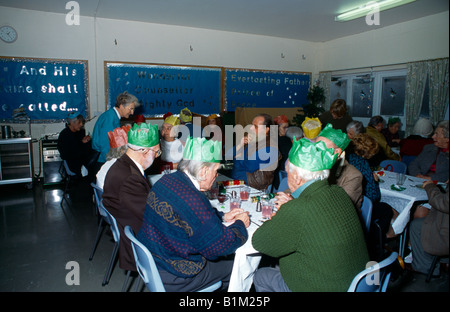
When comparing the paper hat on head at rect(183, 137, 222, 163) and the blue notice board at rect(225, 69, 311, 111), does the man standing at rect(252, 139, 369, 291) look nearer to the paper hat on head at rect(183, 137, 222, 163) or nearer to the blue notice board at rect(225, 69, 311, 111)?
the paper hat on head at rect(183, 137, 222, 163)

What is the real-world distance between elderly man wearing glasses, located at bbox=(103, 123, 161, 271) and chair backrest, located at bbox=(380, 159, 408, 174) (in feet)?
10.9

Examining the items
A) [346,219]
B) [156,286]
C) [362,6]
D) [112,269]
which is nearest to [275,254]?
[346,219]

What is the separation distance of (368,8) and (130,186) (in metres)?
5.42

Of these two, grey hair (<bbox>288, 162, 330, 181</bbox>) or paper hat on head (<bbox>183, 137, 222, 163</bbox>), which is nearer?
grey hair (<bbox>288, 162, 330, 181</bbox>)

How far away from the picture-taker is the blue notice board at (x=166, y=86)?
6590 mm

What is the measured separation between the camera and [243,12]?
579cm

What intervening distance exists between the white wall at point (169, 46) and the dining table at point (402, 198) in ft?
11.0

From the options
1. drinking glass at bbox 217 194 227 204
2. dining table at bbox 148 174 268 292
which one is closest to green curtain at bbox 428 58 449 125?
drinking glass at bbox 217 194 227 204

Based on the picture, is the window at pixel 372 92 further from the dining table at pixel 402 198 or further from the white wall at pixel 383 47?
the dining table at pixel 402 198

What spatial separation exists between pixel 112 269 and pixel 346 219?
2.52 metres

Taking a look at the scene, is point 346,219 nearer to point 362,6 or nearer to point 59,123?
point 362,6

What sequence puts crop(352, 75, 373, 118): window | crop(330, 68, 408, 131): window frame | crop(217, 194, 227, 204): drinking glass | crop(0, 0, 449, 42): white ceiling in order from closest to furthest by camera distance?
crop(217, 194, 227, 204): drinking glass
crop(0, 0, 449, 42): white ceiling
crop(330, 68, 408, 131): window frame
crop(352, 75, 373, 118): window

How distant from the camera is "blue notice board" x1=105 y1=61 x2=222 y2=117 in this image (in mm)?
6590
